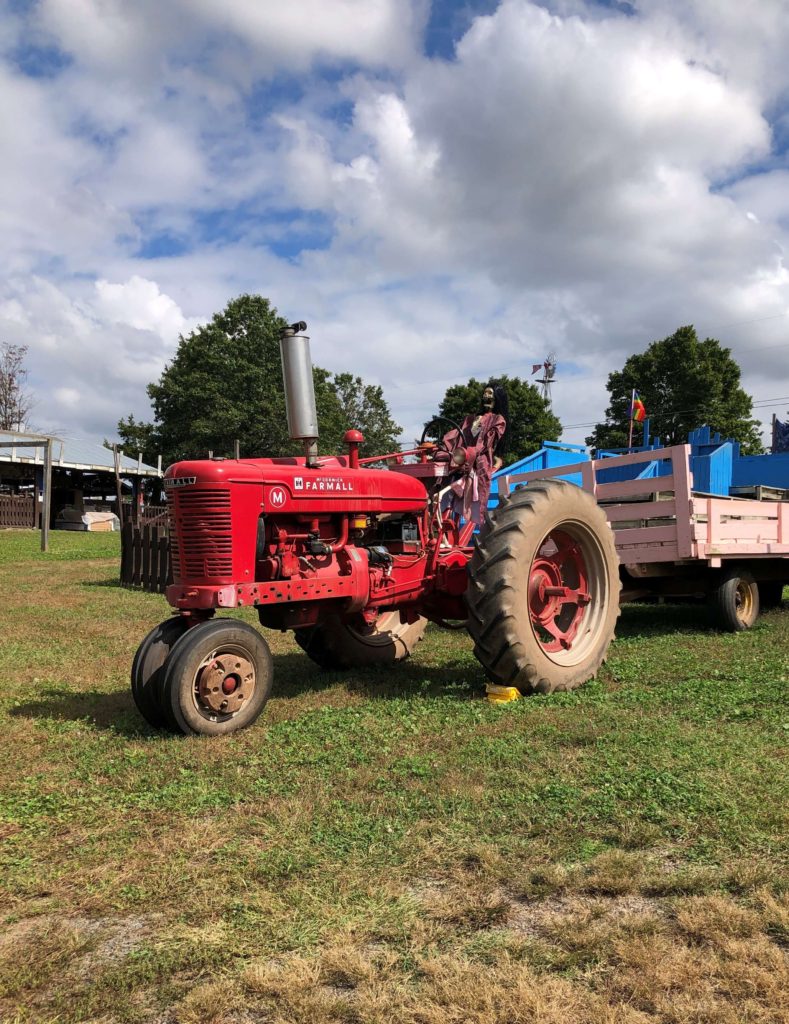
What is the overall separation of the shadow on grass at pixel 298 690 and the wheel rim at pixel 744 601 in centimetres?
334

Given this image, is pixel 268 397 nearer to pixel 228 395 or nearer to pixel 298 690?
pixel 228 395

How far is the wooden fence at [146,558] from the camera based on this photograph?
1158 cm

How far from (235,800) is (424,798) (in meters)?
0.78

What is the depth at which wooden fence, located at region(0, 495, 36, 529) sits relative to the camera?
2745 cm

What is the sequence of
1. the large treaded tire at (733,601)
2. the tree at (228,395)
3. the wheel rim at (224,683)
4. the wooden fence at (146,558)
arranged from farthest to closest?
1. the tree at (228,395)
2. the wooden fence at (146,558)
3. the large treaded tire at (733,601)
4. the wheel rim at (224,683)

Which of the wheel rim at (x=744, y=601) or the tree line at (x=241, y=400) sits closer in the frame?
the wheel rim at (x=744, y=601)

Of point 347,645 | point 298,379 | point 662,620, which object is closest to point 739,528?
point 662,620

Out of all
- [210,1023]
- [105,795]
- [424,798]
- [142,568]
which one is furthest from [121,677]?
[142,568]

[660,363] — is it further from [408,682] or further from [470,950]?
[470,950]

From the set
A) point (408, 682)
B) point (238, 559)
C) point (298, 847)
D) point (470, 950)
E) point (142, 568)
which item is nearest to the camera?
point (470, 950)

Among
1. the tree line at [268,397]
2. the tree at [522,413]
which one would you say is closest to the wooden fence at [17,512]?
the tree line at [268,397]

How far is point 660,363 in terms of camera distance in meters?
38.2

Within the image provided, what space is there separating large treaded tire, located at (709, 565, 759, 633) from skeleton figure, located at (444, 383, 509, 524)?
2.88m

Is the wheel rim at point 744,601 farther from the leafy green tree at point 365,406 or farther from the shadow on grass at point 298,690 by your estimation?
the leafy green tree at point 365,406
